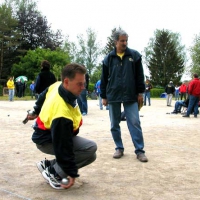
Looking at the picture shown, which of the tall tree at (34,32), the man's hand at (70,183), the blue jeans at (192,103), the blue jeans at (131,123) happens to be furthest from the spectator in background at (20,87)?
the man's hand at (70,183)

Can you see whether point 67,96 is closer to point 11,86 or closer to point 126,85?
point 126,85

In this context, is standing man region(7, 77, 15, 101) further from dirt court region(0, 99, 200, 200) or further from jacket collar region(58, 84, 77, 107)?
jacket collar region(58, 84, 77, 107)

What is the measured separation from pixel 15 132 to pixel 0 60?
43838 millimetres

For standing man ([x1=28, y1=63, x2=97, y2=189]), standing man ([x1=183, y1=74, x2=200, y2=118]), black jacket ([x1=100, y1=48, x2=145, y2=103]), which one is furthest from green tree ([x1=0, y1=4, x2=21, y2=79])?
standing man ([x1=28, y1=63, x2=97, y2=189])

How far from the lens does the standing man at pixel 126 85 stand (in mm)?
5184

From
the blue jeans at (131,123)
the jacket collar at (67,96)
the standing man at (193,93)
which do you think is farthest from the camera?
the standing man at (193,93)

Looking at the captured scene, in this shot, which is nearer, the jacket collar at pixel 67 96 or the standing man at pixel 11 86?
the jacket collar at pixel 67 96

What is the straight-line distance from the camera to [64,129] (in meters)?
3.31

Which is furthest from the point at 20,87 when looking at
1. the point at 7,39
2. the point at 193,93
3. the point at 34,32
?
the point at 193,93

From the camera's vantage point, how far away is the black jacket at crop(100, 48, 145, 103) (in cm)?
519

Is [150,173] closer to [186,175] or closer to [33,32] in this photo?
[186,175]

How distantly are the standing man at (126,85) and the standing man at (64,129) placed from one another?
147cm

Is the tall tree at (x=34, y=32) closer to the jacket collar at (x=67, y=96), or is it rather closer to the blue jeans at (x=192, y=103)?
the blue jeans at (x=192, y=103)

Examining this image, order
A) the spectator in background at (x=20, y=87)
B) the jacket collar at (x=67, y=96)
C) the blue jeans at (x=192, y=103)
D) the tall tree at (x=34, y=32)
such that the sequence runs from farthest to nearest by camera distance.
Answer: the tall tree at (x=34, y=32) → the spectator in background at (x=20, y=87) → the blue jeans at (x=192, y=103) → the jacket collar at (x=67, y=96)
